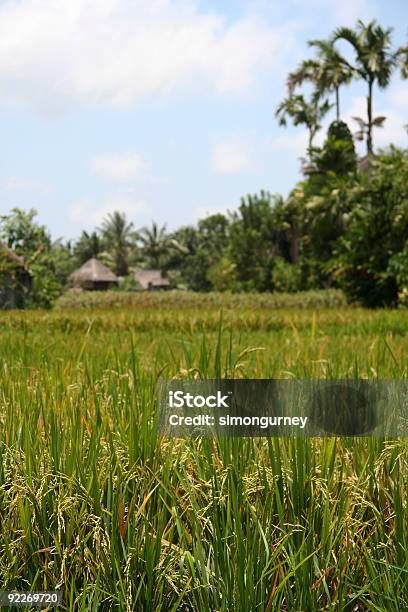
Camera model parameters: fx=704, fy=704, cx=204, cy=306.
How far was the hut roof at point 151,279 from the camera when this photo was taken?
60.2m

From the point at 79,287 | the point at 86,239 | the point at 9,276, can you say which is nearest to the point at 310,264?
the point at 9,276

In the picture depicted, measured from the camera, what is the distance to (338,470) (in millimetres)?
2402

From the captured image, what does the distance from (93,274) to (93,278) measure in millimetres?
384

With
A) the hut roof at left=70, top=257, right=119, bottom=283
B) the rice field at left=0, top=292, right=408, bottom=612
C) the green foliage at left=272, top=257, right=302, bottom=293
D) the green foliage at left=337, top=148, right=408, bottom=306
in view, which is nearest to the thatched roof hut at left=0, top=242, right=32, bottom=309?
the green foliage at left=337, top=148, right=408, bottom=306

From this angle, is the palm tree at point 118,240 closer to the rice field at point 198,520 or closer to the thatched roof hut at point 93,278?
the thatched roof hut at point 93,278

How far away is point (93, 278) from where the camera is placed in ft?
176

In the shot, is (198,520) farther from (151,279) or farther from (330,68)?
(151,279)

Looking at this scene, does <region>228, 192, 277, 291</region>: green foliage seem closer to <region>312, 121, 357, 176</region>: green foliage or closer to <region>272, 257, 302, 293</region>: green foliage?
<region>272, 257, 302, 293</region>: green foliage

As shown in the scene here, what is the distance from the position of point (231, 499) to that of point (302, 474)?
0.23 metres

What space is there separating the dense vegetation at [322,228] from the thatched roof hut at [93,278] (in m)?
1.20

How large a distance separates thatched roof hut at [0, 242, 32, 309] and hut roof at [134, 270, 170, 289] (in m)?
37.2

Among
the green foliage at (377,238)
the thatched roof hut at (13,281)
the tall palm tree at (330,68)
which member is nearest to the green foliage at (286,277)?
the tall palm tree at (330,68)

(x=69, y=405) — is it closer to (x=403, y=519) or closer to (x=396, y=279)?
(x=403, y=519)

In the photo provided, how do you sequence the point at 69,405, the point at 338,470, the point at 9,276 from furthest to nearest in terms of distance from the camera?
the point at 9,276 → the point at 69,405 → the point at 338,470
